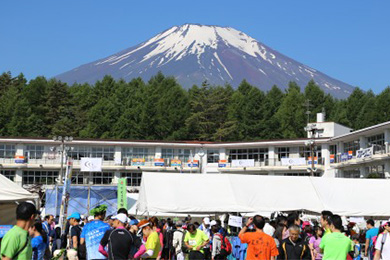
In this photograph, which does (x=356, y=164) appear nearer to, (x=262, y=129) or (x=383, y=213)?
(x=262, y=129)

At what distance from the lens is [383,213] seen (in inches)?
947

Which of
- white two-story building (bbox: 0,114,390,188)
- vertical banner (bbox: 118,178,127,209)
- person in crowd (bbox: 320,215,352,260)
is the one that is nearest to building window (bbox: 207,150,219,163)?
white two-story building (bbox: 0,114,390,188)

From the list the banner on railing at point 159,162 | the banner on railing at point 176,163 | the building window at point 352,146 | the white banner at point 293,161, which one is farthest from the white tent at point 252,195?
the banner on railing at point 159,162

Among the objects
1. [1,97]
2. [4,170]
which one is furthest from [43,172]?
[1,97]

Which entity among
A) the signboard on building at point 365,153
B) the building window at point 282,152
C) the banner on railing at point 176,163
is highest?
the building window at point 282,152

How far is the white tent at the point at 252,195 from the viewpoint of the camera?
74.8 feet

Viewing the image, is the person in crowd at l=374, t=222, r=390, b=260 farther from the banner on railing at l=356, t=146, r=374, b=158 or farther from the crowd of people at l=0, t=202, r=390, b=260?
the banner on railing at l=356, t=146, r=374, b=158

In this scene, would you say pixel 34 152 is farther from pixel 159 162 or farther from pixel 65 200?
pixel 65 200

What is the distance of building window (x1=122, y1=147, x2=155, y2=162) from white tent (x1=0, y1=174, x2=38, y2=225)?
180 feet

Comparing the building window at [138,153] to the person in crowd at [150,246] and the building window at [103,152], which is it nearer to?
the building window at [103,152]

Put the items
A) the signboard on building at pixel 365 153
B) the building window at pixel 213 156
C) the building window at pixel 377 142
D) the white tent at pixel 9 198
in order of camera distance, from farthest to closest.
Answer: the building window at pixel 213 156 → the building window at pixel 377 142 → the signboard on building at pixel 365 153 → the white tent at pixel 9 198

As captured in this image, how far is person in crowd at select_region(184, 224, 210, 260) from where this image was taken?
14.4 meters

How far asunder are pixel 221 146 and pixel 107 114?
62.5ft

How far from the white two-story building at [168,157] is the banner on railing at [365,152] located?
6.35m
